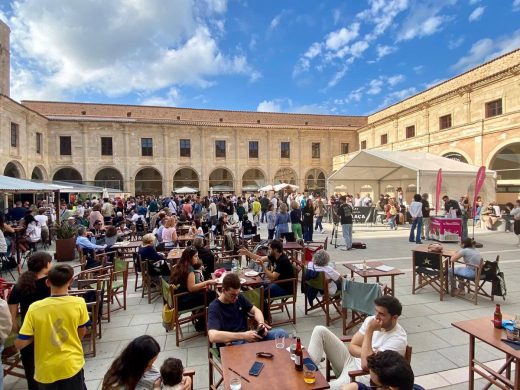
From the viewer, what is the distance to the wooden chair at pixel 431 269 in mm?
5180

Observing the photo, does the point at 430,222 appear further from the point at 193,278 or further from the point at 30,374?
the point at 30,374

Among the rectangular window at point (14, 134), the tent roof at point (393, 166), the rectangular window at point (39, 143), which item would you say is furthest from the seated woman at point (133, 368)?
the rectangular window at point (39, 143)

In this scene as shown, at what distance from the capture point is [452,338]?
12.5 feet

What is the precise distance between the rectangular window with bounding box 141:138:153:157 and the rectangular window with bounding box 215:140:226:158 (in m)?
6.24

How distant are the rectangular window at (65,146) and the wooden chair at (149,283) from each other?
25583mm

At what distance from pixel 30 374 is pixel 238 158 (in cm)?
2773

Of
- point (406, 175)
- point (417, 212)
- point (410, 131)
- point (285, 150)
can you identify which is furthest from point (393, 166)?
point (285, 150)

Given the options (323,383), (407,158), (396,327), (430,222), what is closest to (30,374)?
(323,383)

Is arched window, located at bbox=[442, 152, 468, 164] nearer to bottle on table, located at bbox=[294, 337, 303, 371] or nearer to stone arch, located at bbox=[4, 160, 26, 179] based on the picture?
bottle on table, located at bbox=[294, 337, 303, 371]

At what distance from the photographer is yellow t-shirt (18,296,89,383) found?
2195 millimetres

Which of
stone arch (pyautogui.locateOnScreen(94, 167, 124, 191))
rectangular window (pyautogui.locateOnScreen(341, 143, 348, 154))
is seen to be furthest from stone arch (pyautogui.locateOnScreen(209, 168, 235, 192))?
rectangular window (pyautogui.locateOnScreen(341, 143, 348, 154))

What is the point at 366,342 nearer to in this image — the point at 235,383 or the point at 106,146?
the point at 235,383

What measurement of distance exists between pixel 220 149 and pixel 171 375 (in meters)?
28.6

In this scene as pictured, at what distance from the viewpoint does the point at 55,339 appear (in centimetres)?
222
